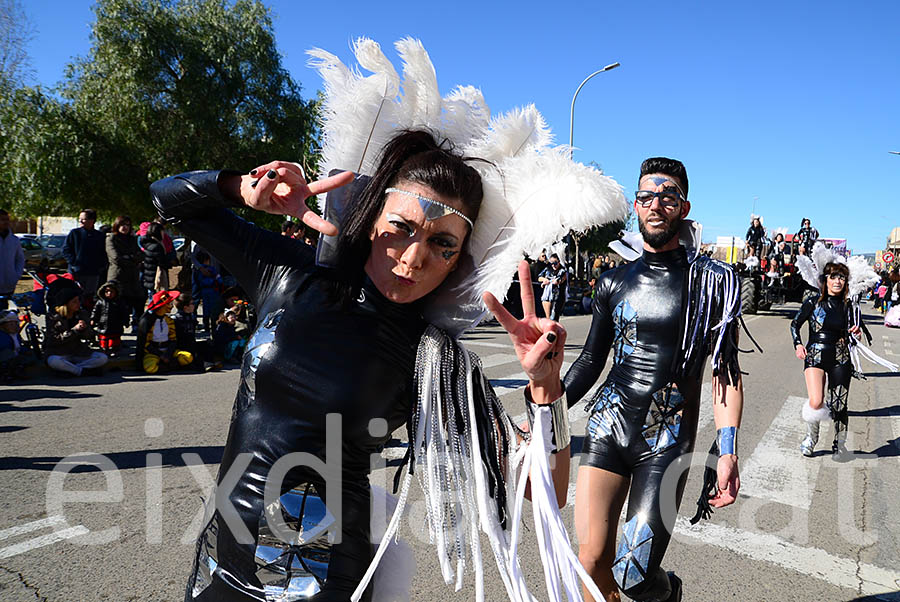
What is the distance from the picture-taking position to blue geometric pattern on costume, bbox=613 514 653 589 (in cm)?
240

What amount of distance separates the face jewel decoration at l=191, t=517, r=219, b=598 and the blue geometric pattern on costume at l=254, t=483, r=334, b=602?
0.48 ft

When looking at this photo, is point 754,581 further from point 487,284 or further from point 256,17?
point 256,17

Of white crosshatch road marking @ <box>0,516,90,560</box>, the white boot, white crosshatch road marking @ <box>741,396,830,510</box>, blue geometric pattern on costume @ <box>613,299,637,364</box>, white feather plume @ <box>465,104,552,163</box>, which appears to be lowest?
white crosshatch road marking @ <box>0,516,90,560</box>

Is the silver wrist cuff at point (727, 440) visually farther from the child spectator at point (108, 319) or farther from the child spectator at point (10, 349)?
the child spectator at point (108, 319)

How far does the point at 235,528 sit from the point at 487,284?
2.86 feet

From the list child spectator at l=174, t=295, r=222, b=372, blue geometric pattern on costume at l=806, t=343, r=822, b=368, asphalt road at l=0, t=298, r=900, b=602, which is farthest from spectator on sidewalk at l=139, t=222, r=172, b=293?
blue geometric pattern on costume at l=806, t=343, r=822, b=368

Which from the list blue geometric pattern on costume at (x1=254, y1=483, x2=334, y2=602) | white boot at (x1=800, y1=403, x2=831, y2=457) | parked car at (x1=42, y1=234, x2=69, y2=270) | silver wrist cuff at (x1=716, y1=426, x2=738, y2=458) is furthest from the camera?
parked car at (x1=42, y1=234, x2=69, y2=270)

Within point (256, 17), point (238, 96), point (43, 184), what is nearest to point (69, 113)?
point (43, 184)

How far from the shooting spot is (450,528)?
167 centimetres

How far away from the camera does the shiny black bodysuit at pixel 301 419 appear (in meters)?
1.50

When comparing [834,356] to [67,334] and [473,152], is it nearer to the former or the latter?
[473,152]

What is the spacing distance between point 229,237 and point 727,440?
210 centimetres

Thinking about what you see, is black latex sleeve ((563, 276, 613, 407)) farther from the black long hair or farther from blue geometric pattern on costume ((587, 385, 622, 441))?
the black long hair

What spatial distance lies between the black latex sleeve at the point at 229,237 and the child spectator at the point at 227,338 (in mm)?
7561
